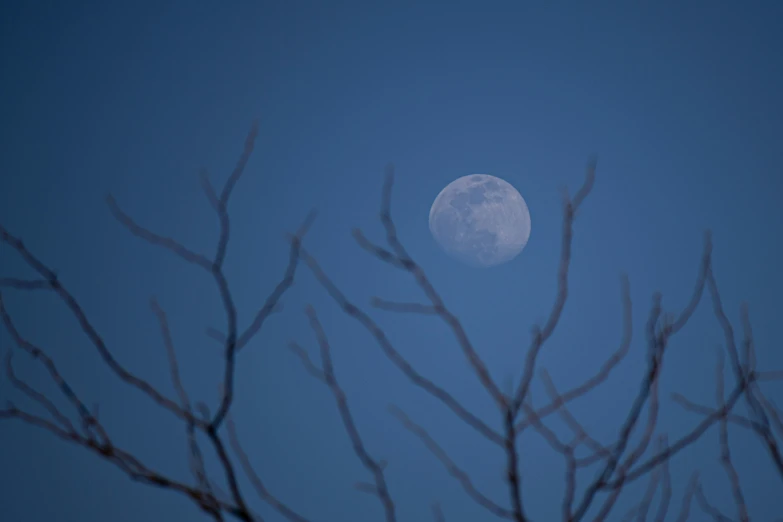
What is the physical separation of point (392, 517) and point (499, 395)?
0.48 m

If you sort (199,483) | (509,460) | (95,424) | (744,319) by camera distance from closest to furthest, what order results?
(509,460)
(95,424)
(199,483)
(744,319)

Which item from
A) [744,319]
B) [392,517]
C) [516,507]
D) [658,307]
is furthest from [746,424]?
[392,517]

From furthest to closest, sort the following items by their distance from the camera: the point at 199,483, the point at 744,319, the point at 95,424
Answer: the point at 744,319 < the point at 199,483 < the point at 95,424

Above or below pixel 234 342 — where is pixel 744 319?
above

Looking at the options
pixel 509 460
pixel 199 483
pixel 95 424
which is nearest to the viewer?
pixel 509 460

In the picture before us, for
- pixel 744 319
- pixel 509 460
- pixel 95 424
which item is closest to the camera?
pixel 509 460

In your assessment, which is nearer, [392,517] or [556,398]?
[392,517]

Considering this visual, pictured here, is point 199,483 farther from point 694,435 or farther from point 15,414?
point 694,435

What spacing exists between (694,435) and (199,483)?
1419 mm

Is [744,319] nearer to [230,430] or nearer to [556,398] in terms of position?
[556,398]

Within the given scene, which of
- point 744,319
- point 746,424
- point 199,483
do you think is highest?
point 744,319

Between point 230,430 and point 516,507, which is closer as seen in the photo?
point 516,507

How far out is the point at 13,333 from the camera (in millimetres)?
1488

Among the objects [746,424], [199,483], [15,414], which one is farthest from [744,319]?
[15,414]
